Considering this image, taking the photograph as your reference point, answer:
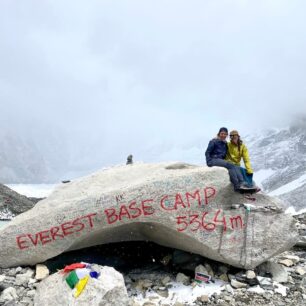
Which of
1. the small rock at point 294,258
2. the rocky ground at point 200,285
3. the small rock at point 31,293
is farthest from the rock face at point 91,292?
the small rock at point 294,258

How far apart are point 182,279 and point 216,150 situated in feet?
11.7

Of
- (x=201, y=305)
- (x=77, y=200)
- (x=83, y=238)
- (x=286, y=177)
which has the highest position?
(x=286, y=177)

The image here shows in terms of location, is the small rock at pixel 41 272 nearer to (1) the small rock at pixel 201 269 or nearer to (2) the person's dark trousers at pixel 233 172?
(1) the small rock at pixel 201 269

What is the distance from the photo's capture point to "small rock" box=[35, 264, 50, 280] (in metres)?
9.81

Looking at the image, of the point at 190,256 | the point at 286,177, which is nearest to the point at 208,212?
the point at 190,256

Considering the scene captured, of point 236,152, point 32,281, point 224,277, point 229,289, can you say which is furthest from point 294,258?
point 32,281

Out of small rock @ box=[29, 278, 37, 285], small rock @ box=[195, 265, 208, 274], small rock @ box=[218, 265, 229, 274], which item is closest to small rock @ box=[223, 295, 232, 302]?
small rock @ box=[195, 265, 208, 274]

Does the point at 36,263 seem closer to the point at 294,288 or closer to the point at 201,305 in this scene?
the point at 201,305

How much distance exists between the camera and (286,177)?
189250 mm

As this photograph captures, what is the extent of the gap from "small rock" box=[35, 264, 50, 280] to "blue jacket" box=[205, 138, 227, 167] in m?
5.04

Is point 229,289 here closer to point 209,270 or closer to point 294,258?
→ point 209,270

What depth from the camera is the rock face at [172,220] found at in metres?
10.3

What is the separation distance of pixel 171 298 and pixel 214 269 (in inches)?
69.0

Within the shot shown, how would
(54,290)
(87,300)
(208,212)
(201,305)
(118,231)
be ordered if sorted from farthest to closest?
(118,231), (208,212), (201,305), (54,290), (87,300)
